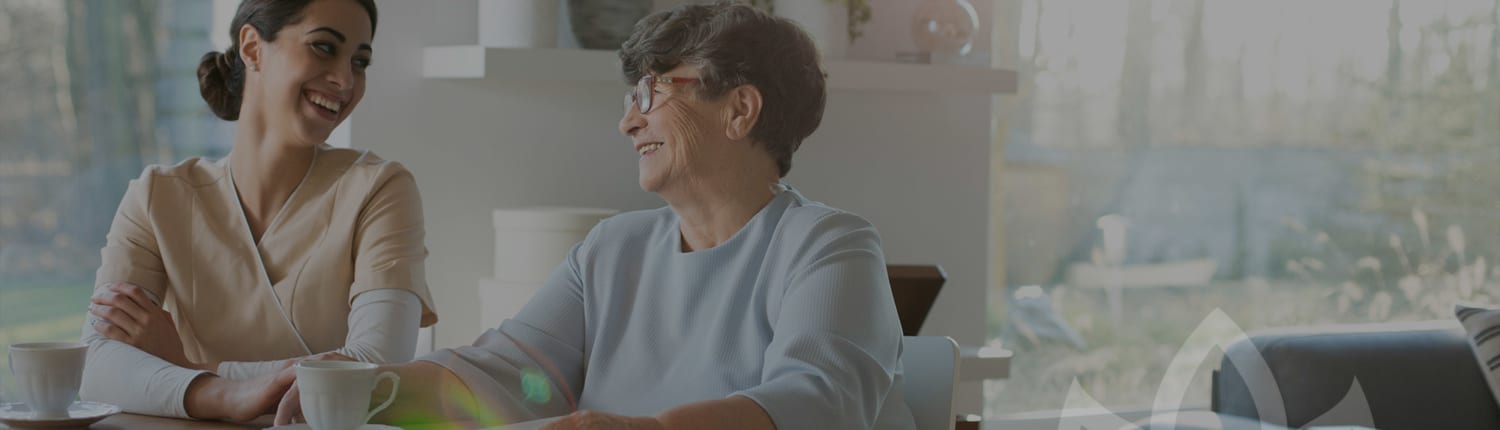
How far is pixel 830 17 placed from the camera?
3510 mm

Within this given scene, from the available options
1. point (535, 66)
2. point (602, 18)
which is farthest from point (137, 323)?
point (602, 18)

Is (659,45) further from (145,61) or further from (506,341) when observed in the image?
(145,61)

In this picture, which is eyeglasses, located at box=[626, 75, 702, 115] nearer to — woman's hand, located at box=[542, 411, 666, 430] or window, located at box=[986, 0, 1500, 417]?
woman's hand, located at box=[542, 411, 666, 430]

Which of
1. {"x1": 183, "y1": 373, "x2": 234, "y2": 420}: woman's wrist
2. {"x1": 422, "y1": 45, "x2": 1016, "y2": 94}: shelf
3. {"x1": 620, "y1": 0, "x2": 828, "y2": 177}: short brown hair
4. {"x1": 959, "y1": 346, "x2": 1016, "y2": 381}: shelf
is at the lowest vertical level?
{"x1": 959, "y1": 346, "x2": 1016, "y2": 381}: shelf

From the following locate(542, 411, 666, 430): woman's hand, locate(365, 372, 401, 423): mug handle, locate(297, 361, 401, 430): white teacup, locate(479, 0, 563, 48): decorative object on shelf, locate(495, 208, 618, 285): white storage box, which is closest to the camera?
locate(542, 411, 666, 430): woman's hand

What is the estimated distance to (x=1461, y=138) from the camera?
4957mm

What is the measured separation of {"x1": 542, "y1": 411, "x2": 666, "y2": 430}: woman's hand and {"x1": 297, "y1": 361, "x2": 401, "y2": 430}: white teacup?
0.21 meters

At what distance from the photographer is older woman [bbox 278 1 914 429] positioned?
160 centimetres

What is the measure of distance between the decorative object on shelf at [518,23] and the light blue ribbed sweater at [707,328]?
1.41 m

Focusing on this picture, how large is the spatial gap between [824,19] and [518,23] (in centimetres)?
72

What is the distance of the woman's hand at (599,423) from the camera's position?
4.28ft

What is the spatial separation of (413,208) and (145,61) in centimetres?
151

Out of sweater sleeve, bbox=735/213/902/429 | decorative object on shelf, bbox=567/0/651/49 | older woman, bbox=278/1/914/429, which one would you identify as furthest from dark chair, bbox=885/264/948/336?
sweater sleeve, bbox=735/213/902/429

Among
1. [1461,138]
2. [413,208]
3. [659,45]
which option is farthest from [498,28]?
[1461,138]
